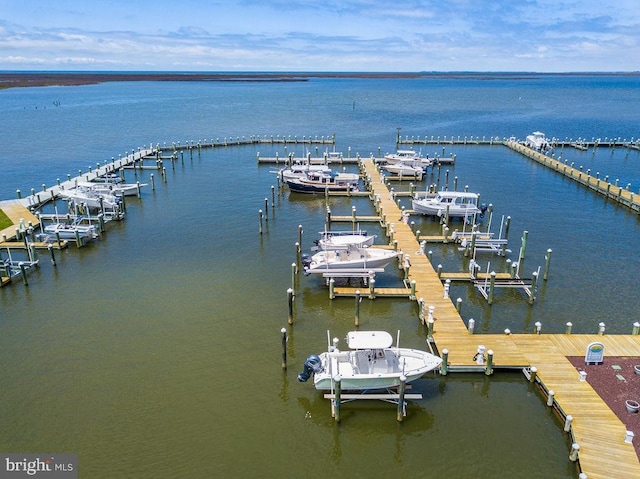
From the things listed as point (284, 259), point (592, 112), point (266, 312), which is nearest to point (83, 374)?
point (266, 312)

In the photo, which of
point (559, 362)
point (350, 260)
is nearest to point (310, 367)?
point (350, 260)

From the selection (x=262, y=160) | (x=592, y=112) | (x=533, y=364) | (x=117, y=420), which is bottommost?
(x=117, y=420)

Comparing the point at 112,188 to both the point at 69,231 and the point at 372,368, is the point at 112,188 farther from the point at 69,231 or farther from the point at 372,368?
the point at 372,368

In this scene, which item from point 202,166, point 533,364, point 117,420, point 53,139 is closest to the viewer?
point 117,420

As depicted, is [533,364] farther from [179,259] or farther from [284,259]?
[179,259]

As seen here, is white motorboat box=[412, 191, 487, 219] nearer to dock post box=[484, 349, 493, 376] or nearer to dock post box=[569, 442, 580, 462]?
dock post box=[484, 349, 493, 376]

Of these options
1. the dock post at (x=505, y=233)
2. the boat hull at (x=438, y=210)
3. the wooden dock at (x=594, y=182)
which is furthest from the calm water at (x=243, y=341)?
the boat hull at (x=438, y=210)
